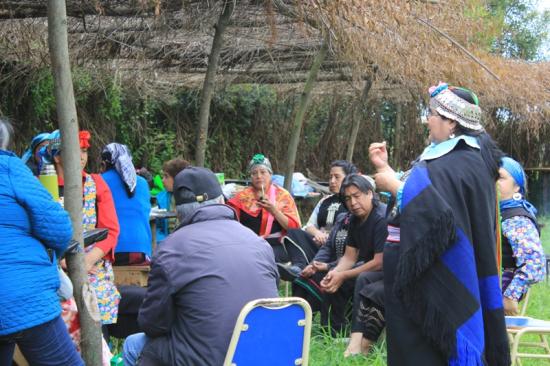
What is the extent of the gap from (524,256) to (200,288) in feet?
7.91

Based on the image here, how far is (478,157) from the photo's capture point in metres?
3.39

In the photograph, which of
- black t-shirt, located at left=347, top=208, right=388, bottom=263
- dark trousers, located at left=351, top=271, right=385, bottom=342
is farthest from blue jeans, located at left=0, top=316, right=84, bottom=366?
black t-shirt, located at left=347, top=208, right=388, bottom=263

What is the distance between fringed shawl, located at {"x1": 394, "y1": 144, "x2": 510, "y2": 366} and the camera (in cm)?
321

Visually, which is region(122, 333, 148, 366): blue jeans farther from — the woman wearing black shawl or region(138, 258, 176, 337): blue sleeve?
the woman wearing black shawl

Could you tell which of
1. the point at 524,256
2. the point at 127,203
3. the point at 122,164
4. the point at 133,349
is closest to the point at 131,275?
the point at 127,203

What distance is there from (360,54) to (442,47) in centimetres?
96

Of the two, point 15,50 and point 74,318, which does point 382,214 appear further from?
point 15,50

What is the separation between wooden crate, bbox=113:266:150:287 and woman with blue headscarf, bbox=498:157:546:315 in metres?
2.46

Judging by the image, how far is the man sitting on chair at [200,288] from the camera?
3.19m

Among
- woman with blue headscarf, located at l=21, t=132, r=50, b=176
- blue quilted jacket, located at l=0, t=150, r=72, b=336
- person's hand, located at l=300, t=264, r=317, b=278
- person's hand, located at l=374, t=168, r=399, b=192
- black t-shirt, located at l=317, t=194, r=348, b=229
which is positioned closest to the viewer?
blue quilted jacket, located at l=0, t=150, r=72, b=336

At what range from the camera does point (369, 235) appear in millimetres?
5969

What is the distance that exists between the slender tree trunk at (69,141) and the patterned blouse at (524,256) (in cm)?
263

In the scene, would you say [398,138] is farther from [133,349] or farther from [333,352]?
[133,349]

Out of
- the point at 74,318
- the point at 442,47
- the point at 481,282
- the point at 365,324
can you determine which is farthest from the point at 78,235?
the point at 442,47
